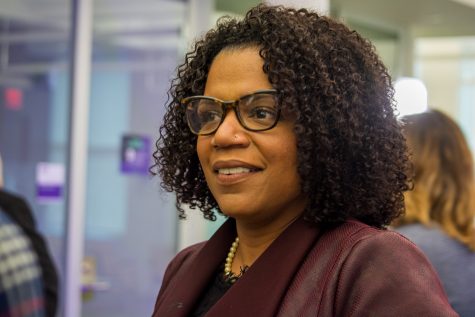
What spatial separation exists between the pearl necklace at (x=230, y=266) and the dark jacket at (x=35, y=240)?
1.97ft

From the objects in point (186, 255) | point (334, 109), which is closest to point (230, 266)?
point (186, 255)

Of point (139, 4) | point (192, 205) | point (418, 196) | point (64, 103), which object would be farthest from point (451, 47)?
point (192, 205)

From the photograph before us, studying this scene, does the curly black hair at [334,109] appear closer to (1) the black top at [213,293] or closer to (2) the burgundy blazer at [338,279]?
(2) the burgundy blazer at [338,279]

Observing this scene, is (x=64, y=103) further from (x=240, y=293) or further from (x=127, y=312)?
(x=240, y=293)

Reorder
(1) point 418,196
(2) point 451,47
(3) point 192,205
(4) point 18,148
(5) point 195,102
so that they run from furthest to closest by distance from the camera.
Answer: (2) point 451,47 < (4) point 18,148 < (1) point 418,196 < (3) point 192,205 < (5) point 195,102

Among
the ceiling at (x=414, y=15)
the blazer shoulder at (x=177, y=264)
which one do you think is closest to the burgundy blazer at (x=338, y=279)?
the blazer shoulder at (x=177, y=264)

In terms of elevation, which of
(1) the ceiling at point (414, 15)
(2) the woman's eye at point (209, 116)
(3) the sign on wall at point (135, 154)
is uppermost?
(1) the ceiling at point (414, 15)

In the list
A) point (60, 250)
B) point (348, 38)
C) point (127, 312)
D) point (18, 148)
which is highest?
point (348, 38)

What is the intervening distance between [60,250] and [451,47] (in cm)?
693

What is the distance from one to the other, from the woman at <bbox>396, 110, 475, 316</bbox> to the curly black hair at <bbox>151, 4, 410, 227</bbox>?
4.82 ft

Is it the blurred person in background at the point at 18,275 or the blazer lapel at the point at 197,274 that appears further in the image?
the blurred person in background at the point at 18,275

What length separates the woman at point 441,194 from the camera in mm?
3307

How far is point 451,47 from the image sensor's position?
10859 millimetres

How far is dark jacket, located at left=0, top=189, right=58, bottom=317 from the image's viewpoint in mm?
2297
